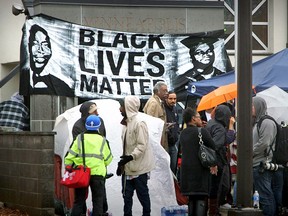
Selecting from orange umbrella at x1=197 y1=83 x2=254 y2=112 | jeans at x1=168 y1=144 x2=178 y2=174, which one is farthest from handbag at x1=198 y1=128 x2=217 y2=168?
orange umbrella at x1=197 y1=83 x2=254 y2=112

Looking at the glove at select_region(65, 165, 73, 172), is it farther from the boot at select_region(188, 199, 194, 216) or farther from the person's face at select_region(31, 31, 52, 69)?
the person's face at select_region(31, 31, 52, 69)

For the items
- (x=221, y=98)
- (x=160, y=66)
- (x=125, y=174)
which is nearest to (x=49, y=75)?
(x=160, y=66)

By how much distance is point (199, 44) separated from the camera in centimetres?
2017

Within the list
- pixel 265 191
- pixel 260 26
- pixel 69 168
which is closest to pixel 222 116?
pixel 265 191

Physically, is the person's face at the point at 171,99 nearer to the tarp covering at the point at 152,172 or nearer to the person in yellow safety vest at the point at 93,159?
the tarp covering at the point at 152,172

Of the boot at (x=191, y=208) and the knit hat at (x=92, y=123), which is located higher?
the knit hat at (x=92, y=123)

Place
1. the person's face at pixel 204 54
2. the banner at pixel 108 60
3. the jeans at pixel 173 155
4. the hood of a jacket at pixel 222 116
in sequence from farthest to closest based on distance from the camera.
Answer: the person's face at pixel 204 54 → the banner at pixel 108 60 → the jeans at pixel 173 155 → the hood of a jacket at pixel 222 116

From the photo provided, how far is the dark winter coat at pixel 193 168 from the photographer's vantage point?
508 inches

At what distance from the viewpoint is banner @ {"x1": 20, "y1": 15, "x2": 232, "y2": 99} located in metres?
18.6

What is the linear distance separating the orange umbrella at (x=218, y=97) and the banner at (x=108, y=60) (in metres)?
2.48

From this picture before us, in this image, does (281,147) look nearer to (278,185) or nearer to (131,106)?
(278,185)

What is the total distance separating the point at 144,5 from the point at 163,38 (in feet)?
3.01

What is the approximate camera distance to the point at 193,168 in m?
12.9

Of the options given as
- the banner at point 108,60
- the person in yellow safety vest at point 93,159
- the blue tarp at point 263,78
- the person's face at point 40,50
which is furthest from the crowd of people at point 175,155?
the person's face at point 40,50
